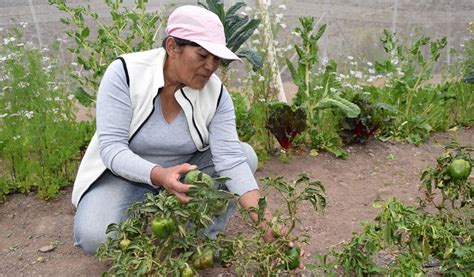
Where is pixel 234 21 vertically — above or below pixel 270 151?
above

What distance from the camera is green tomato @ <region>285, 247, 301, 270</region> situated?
213 cm

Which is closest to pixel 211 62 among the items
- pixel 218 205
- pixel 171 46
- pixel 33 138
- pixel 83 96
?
pixel 171 46

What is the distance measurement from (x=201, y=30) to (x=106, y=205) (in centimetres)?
89

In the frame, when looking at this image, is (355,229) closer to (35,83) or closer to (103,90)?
(103,90)

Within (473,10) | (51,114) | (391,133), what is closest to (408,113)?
(391,133)

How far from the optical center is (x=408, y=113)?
4449mm

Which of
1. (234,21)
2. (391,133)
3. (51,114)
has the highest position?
(234,21)

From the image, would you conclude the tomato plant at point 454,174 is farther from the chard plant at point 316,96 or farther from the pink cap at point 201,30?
the chard plant at point 316,96

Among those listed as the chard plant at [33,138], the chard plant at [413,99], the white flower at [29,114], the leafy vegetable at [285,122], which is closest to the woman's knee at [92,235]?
the chard plant at [33,138]

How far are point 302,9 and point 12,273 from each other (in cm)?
521

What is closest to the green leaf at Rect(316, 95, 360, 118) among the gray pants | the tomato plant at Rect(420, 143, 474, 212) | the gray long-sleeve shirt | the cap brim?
the gray pants

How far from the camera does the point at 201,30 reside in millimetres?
2240

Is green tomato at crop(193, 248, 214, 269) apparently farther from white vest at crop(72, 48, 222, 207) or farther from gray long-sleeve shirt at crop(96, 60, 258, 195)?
white vest at crop(72, 48, 222, 207)

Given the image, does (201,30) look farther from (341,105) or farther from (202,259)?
(341,105)
